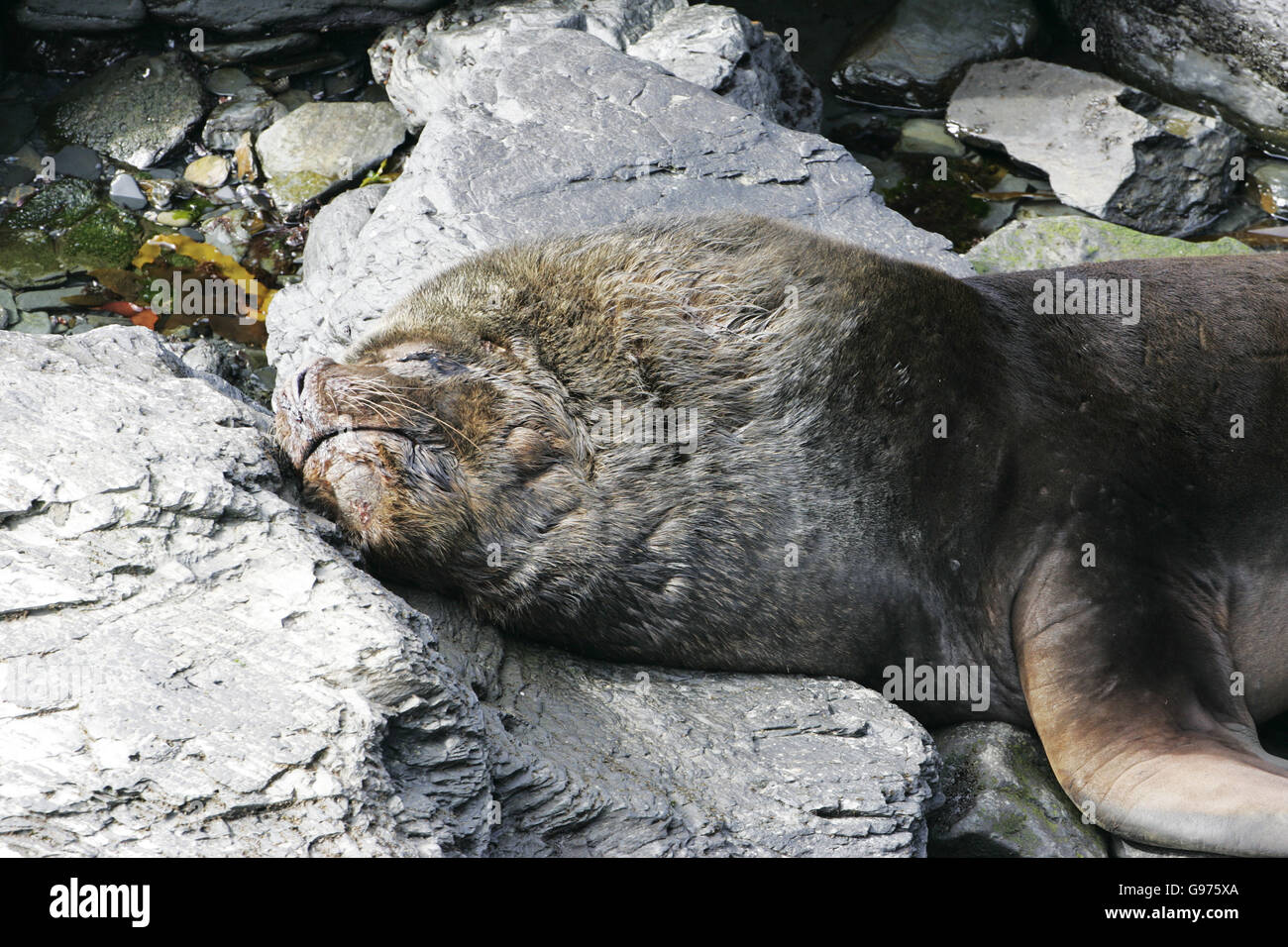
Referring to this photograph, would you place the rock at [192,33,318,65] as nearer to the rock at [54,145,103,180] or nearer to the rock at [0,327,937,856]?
the rock at [54,145,103,180]

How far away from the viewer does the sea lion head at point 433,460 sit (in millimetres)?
3605

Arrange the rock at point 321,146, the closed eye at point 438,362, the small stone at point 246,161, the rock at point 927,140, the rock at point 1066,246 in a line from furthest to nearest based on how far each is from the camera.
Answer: the rock at point 927,140 < the small stone at point 246,161 < the rock at point 321,146 < the rock at point 1066,246 < the closed eye at point 438,362

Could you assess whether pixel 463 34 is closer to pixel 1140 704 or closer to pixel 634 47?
pixel 634 47

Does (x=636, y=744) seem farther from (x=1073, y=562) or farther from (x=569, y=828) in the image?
(x=1073, y=562)

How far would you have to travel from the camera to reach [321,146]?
7836 millimetres

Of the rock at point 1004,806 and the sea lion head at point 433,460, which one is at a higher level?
the sea lion head at point 433,460

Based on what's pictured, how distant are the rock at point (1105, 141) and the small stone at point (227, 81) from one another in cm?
481

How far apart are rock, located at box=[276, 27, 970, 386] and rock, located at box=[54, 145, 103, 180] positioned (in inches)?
73.3

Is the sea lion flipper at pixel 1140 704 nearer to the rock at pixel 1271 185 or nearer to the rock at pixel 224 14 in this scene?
the rock at pixel 1271 185

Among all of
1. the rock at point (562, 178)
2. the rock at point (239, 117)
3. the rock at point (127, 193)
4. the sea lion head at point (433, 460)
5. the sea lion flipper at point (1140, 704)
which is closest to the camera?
the sea lion flipper at point (1140, 704)

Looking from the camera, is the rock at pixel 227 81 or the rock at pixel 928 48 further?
the rock at pixel 928 48

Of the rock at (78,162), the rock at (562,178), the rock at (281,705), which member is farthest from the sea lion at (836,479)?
the rock at (78,162)

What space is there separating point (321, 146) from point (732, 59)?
266cm

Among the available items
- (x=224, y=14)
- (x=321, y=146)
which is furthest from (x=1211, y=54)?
(x=224, y=14)
